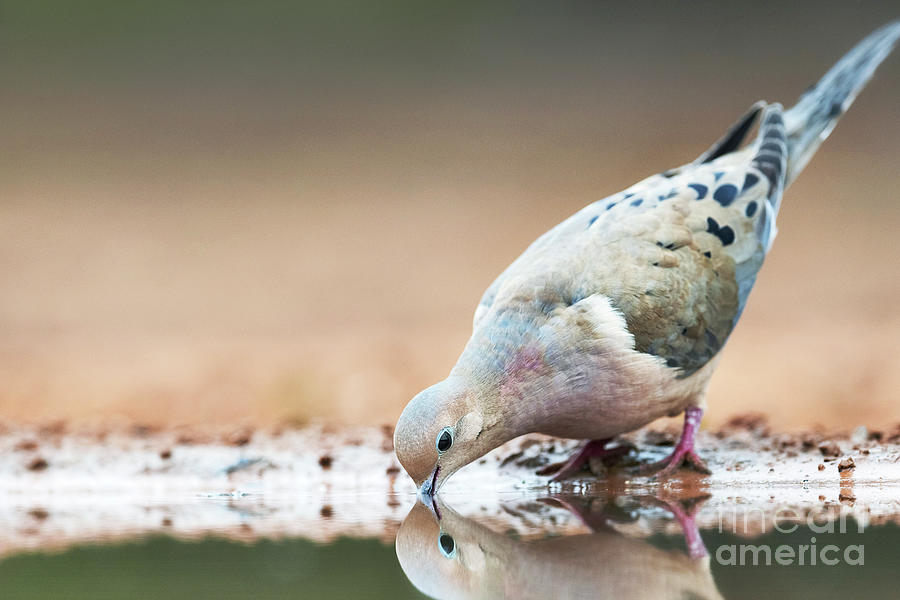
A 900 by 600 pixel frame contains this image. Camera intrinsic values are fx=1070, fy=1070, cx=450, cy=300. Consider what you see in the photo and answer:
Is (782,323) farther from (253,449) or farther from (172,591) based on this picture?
(172,591)

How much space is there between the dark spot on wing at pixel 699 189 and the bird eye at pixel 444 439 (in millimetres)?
1685

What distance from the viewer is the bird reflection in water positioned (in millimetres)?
2492

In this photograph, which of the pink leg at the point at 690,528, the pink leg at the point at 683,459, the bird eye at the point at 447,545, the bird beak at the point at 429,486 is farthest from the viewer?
the pink leg at the point at 683,459

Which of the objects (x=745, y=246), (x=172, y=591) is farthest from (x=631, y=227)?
(x=172, y=591)

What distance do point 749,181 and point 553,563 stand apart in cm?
277

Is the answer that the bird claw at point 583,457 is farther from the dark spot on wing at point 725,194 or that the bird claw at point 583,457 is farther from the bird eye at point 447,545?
the bird eye at point 447,545

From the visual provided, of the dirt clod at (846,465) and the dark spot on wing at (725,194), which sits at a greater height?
the dark spot on wing at (725,194)

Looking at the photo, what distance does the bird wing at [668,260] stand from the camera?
4262mm

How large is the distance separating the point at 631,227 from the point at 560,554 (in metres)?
1.95

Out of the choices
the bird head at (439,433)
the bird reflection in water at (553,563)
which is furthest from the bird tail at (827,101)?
the bird reflection in water at (553,563)

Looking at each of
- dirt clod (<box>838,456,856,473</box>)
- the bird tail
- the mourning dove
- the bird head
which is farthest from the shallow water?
the bird tail

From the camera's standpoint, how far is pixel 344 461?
5031 millimetres

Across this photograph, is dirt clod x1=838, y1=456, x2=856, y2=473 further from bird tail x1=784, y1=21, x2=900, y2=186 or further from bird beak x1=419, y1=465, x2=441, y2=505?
bird tail x1=784, y1=21, x2=900, y2=186

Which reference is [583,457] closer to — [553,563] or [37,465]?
[553,563]
